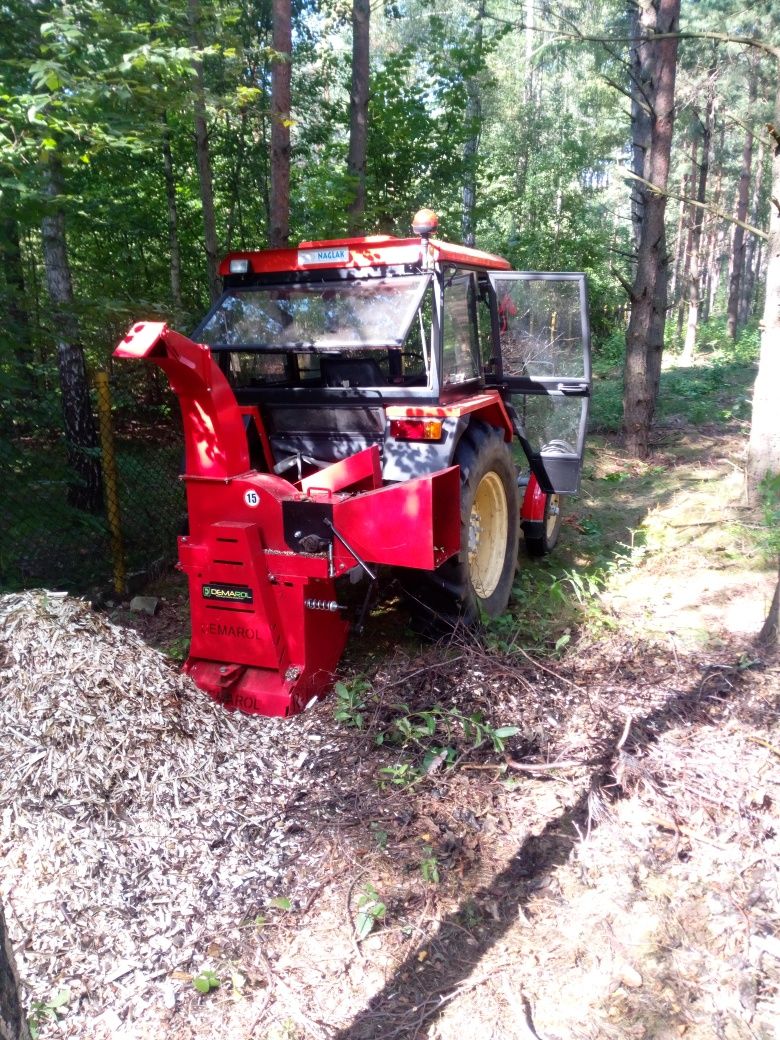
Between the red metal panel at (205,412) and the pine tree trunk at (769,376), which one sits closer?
the red metal panel at (205,412)

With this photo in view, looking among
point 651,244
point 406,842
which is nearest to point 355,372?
point 406,842

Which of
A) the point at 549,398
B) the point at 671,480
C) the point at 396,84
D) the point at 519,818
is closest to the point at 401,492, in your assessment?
the point at 519,818

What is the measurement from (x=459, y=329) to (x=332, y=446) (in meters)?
1.10

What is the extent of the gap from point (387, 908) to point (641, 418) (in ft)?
25.6

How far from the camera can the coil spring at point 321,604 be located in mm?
3746

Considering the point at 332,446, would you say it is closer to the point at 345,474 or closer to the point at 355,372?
the point at 355,372

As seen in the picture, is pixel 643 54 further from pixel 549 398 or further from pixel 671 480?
pixel 549 398

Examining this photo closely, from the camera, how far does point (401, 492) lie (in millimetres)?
3498

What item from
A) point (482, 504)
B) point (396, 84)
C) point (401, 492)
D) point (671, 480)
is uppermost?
point (396, 84)

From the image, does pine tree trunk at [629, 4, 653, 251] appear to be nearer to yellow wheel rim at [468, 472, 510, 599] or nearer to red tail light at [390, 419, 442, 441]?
yellow wheel rim at [468, 472, 510, 599]

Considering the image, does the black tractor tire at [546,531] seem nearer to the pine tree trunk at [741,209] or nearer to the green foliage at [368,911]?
the green foliage at [368,911]

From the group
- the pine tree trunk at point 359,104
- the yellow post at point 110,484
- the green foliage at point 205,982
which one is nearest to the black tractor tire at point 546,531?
the yellow post at point 110,484

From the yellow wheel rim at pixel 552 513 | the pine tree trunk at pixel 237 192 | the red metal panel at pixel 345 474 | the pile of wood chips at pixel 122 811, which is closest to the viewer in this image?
the pile of wood chips at pixel 122 811

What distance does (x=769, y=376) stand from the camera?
18.9 ft
